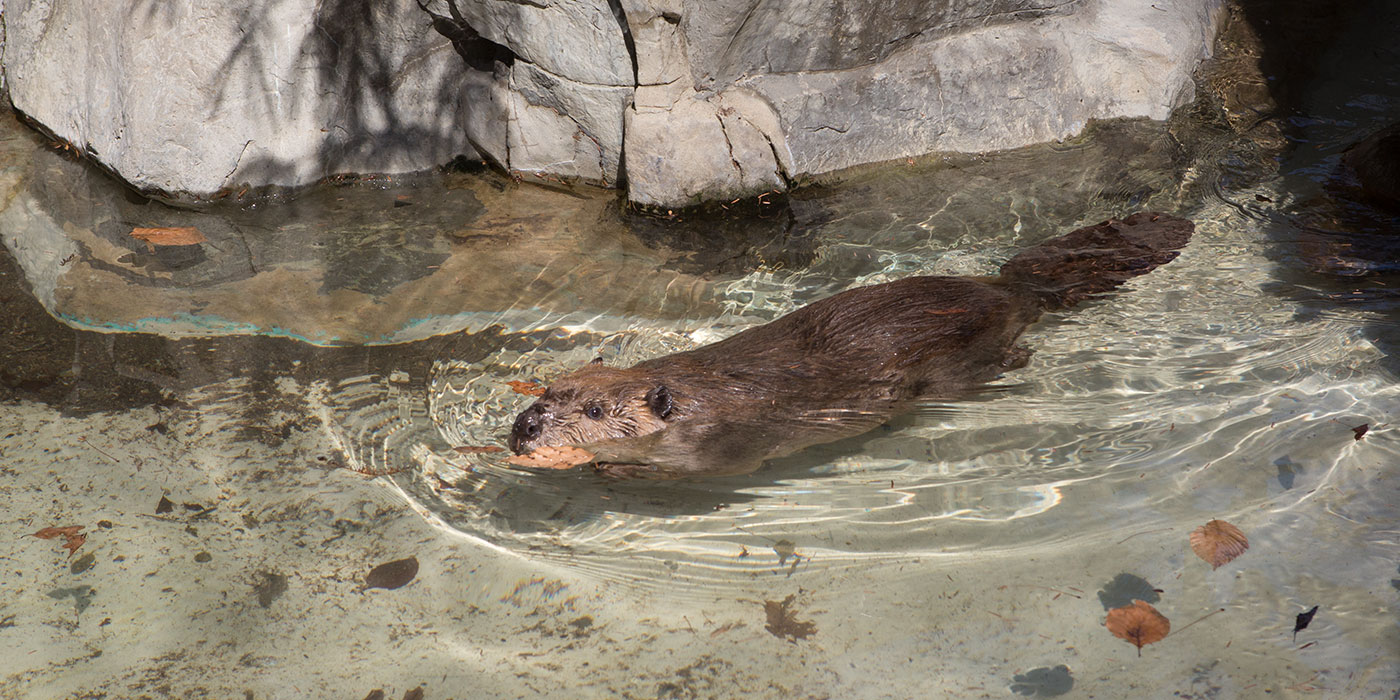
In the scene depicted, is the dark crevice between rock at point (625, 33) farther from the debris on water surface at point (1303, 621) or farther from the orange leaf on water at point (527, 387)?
the debris on water surface at point (1303, 621)

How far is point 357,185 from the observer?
532 centimetres

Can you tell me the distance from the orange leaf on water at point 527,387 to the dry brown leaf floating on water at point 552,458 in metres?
0.44

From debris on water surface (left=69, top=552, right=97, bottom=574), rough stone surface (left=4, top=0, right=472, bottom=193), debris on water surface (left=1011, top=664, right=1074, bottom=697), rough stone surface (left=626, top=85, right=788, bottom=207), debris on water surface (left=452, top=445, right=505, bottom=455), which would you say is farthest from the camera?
rough stone surface (left=4, top=0, right=472, bottom=193)

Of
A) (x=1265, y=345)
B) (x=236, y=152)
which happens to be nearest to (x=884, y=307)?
(x=1265, y=345)

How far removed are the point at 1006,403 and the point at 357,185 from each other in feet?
11.9

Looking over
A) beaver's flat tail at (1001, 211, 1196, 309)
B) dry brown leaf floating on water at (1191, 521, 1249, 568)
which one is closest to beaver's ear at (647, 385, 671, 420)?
beaver's flat tail at (1001, 211, 1196, 309)

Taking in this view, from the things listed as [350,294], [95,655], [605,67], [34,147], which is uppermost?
[605,67]

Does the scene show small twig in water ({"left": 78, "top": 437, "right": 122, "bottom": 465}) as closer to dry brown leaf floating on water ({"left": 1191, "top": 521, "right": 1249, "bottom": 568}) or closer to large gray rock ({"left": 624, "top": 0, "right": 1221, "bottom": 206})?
large gray rock ({"left": 624, "top": 0, "right": 1221, "bottom": 206})

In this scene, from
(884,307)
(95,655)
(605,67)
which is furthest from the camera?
(605,67)

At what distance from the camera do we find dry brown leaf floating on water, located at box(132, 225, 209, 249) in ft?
15.5

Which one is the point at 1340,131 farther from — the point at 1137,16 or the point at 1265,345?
the point at 1265,345

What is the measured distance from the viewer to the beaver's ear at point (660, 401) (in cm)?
324

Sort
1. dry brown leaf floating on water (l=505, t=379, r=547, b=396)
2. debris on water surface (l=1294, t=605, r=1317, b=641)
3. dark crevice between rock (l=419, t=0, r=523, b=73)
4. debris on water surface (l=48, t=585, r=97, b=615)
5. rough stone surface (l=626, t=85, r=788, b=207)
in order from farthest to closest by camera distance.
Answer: dark crevice between rock (l=419, t=0, r=523, b=73)
rough stone surface (l=626, t=85, r=788, b=207)
dry brown leaf floating on water (l=505, t=379, r=547, b=396)
debris on water surface (l=48, t=585, r=97, b=615)
debris on water surface (l=1294, t=605, r=1317, b=641)

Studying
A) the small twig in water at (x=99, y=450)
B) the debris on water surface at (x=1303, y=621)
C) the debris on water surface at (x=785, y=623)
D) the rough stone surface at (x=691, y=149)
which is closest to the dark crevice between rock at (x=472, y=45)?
the rough stone surface at (x=691, y=149)
